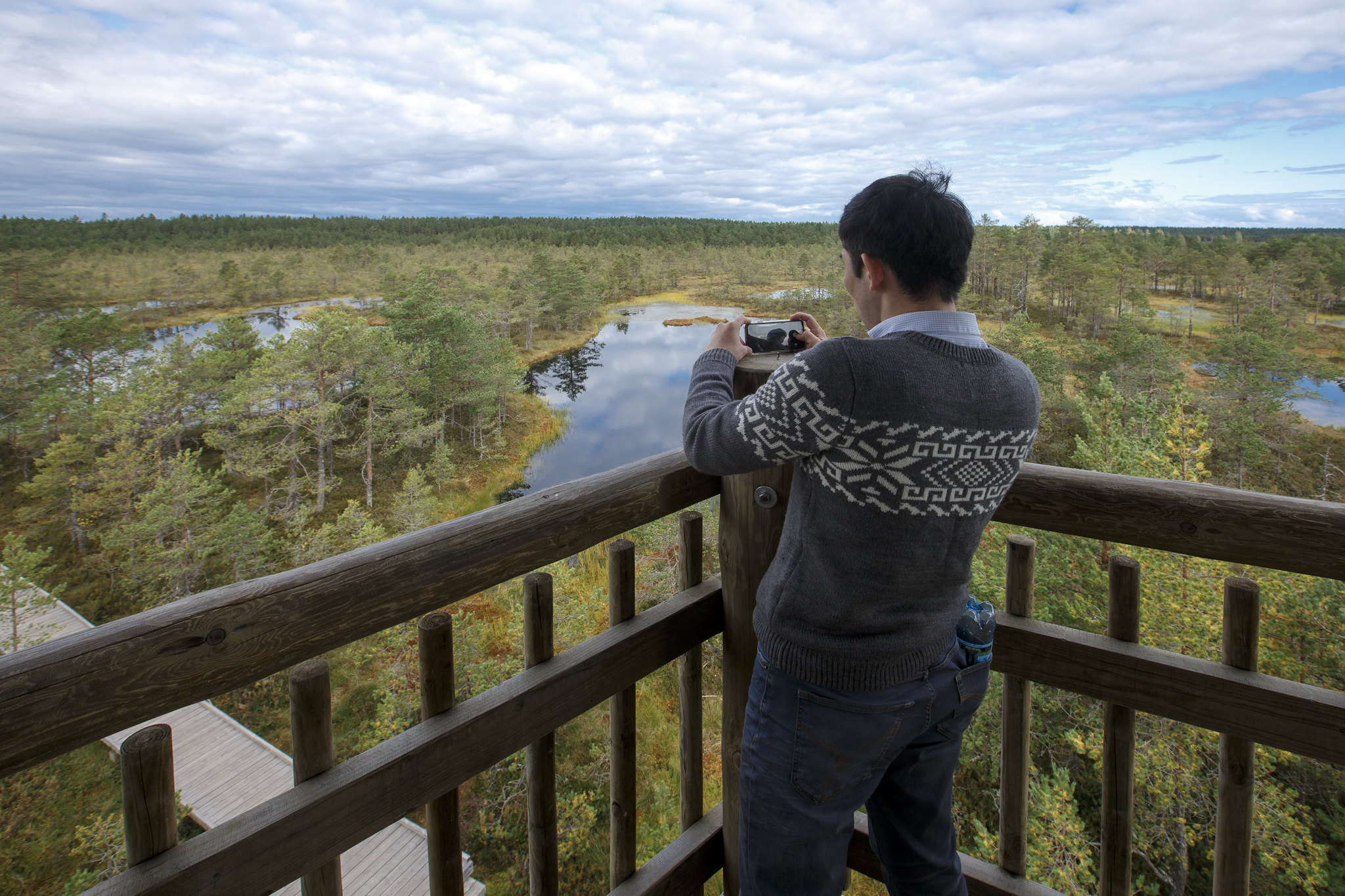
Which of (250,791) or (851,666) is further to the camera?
(250,791)

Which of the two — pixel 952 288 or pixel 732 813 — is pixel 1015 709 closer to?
pixel 732 813

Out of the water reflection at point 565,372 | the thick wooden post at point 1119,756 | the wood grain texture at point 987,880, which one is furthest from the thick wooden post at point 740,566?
the water reflection at point 565,372

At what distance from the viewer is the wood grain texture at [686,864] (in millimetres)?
1236

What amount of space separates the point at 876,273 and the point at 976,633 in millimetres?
534

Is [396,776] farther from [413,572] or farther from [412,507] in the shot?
[412,507]

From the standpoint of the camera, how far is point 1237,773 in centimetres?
108

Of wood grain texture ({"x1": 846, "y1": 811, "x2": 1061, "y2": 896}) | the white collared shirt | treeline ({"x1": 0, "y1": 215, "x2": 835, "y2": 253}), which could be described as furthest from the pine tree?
treeline ({"x1": 0, "y1": 215, "x2": 835, "y2": 253})

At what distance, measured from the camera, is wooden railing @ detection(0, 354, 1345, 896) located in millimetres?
648

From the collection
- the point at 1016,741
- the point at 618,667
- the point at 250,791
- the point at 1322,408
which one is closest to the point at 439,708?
the point at 618,667

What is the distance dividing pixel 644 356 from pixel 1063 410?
77.0ft

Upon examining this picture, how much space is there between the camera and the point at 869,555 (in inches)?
34.2

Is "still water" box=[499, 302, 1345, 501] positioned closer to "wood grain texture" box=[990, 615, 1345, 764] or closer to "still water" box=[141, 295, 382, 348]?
"still water" box=[141, 295, 382, 348]

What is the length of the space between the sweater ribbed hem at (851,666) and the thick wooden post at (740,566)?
0.72 feet

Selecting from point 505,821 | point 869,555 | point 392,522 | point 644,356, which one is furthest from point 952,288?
point 644,356
